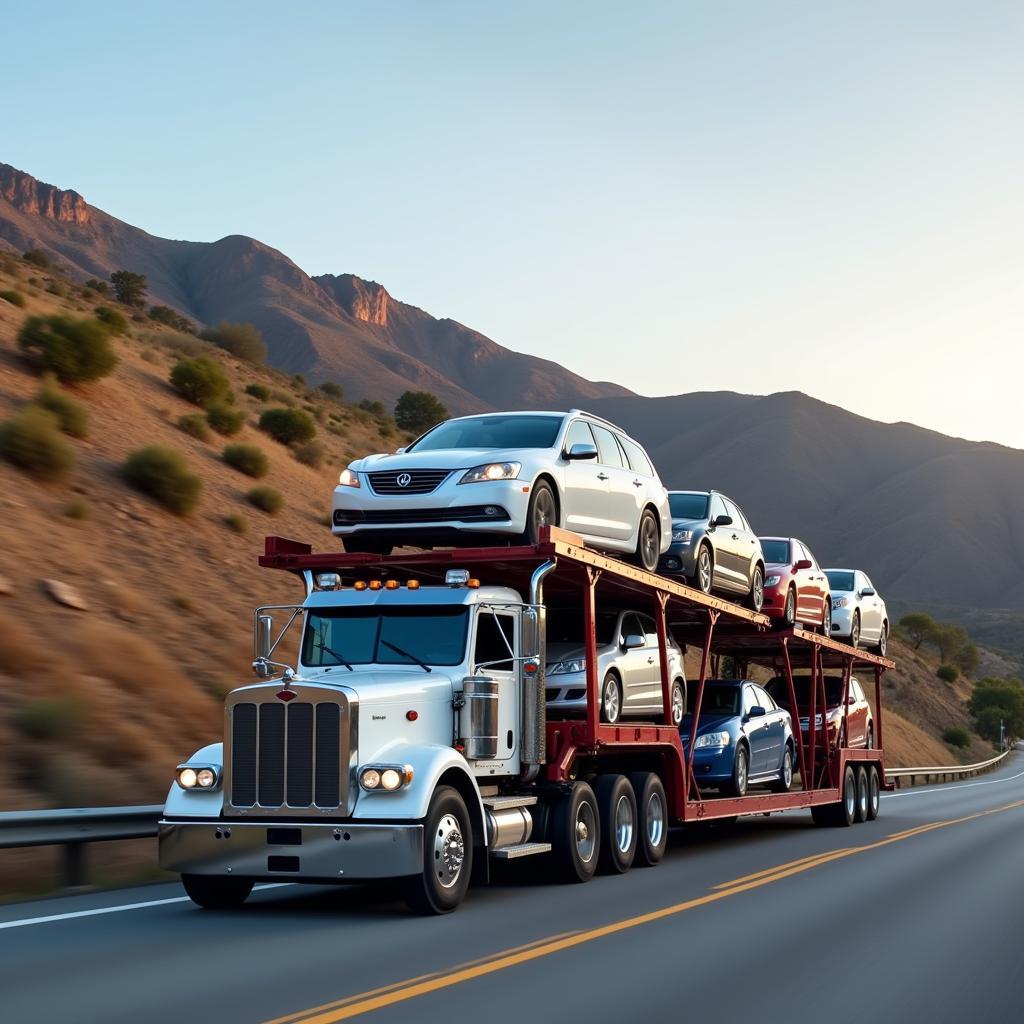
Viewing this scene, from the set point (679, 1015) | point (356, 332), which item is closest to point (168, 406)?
point (679, 1015)

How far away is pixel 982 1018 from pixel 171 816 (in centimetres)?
568

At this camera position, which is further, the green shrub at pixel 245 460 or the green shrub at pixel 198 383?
the green shrub at pixel 198 383

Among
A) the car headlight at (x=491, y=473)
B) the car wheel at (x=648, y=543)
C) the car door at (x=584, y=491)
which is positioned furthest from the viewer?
the car wheel at (x=648, y=543)

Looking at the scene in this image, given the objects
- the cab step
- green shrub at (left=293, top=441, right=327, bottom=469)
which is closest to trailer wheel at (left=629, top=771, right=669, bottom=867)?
the cab step

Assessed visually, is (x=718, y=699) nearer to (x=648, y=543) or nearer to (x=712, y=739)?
(x=712, y=739)

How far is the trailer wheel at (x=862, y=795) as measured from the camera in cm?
2370

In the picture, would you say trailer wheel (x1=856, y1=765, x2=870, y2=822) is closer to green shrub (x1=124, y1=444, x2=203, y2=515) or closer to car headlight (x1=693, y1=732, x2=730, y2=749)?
car headlight (x1=693, y1=732, x2=730, y2=749)

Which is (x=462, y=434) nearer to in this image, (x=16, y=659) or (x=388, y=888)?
(x=388, y=888)

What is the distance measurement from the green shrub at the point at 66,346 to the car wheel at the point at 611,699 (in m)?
19.6

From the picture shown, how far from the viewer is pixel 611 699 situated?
45.7 ft

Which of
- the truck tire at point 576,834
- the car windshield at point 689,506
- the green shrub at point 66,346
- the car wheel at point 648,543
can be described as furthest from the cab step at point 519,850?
the green shrub at point 66,346

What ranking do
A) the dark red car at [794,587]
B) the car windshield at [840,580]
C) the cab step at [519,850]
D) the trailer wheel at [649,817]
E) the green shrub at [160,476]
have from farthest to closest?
the green shrub at [160,476], the car windshield at [840,580], the dark red car at [794,587], the trailer wheel at [649,817], the cab step at [519,850]

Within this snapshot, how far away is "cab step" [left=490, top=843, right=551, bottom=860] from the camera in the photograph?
1120 cm

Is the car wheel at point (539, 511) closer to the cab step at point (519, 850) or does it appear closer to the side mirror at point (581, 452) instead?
the side mirror at point (581, 452)
